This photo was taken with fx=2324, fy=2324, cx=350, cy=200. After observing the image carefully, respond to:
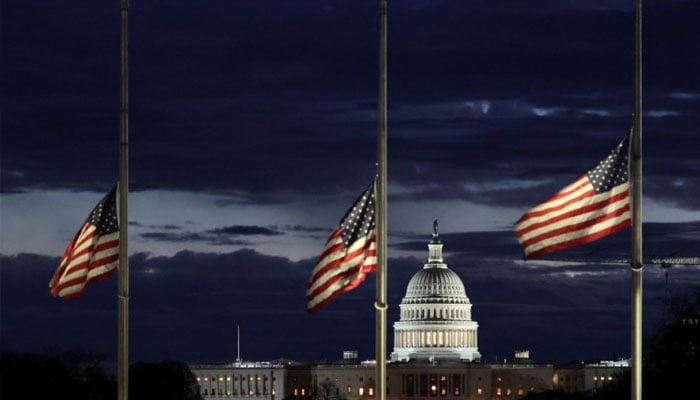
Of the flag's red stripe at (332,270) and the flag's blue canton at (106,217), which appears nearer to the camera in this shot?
the flag's red stripe at (332,270)

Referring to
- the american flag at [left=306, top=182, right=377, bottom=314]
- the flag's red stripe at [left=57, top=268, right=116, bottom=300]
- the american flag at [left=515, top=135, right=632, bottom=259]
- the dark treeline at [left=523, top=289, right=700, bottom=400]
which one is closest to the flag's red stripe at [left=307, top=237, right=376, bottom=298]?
the american flag at [left=306, top=182, right=377, bottom=314]

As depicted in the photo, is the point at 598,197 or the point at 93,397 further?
the point at 93,397

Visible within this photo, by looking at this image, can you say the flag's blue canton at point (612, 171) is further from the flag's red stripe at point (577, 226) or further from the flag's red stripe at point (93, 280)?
the flag's red stripe at point (93, 280)

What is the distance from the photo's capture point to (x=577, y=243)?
179 feet

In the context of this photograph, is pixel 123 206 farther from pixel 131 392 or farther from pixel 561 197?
pixel 131 392

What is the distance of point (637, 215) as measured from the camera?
5491cm

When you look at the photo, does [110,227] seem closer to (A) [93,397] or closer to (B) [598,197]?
(B) [598,197]

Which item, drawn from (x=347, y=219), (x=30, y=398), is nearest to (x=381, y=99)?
(x=347, y=219)

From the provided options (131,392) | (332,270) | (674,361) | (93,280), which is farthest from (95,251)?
(131,392)

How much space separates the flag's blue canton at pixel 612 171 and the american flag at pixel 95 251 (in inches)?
522

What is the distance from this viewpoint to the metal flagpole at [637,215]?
5500 cm

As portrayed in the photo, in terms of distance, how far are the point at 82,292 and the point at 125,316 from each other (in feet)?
4.39

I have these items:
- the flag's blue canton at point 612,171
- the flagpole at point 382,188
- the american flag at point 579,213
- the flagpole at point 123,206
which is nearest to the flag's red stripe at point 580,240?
the american flag at point 579,213

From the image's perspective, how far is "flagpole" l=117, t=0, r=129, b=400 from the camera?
59.2 m
